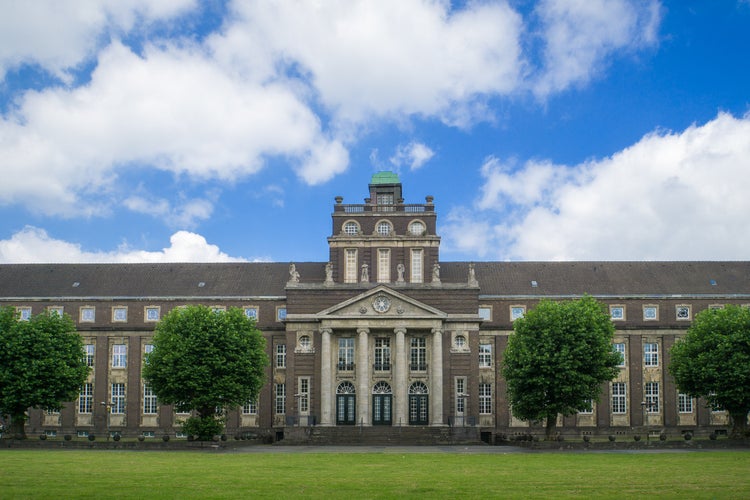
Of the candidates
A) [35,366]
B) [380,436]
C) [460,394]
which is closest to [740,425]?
[460,394]

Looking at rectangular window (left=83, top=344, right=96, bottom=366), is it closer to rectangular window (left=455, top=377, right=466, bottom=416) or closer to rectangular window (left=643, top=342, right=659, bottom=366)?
rectangular window (left=455, top=377, right=466, bottom=416)

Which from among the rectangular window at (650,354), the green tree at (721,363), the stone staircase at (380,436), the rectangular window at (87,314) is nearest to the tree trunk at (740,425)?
the green tree at (721,363)

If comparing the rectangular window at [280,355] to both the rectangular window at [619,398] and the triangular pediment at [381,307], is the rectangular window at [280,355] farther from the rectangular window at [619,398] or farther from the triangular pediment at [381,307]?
the rectangular window at [619,398]

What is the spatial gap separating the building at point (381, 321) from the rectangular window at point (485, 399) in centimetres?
13

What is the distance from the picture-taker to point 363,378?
72875 millimetres

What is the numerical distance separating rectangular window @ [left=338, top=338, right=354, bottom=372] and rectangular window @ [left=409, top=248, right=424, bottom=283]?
24.9 feet

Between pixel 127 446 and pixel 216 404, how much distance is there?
10994 mm

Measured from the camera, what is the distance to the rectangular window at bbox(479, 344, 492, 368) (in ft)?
261

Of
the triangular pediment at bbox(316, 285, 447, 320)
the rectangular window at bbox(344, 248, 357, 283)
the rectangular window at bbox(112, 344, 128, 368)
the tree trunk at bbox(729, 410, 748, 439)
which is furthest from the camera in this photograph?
the rectangular window at bbox(112, 344, 128, 368)

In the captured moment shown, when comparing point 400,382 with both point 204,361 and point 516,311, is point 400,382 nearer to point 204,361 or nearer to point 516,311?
point 516,311

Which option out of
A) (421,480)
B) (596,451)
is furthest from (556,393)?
(421,480)

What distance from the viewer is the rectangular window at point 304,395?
74062 mm

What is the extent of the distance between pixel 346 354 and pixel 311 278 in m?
10.5

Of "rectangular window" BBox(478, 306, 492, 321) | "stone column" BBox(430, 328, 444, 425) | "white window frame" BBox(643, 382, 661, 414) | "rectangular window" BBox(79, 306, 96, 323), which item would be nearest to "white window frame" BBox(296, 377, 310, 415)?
"stone column" BBox(430, 328, 444, 425)
